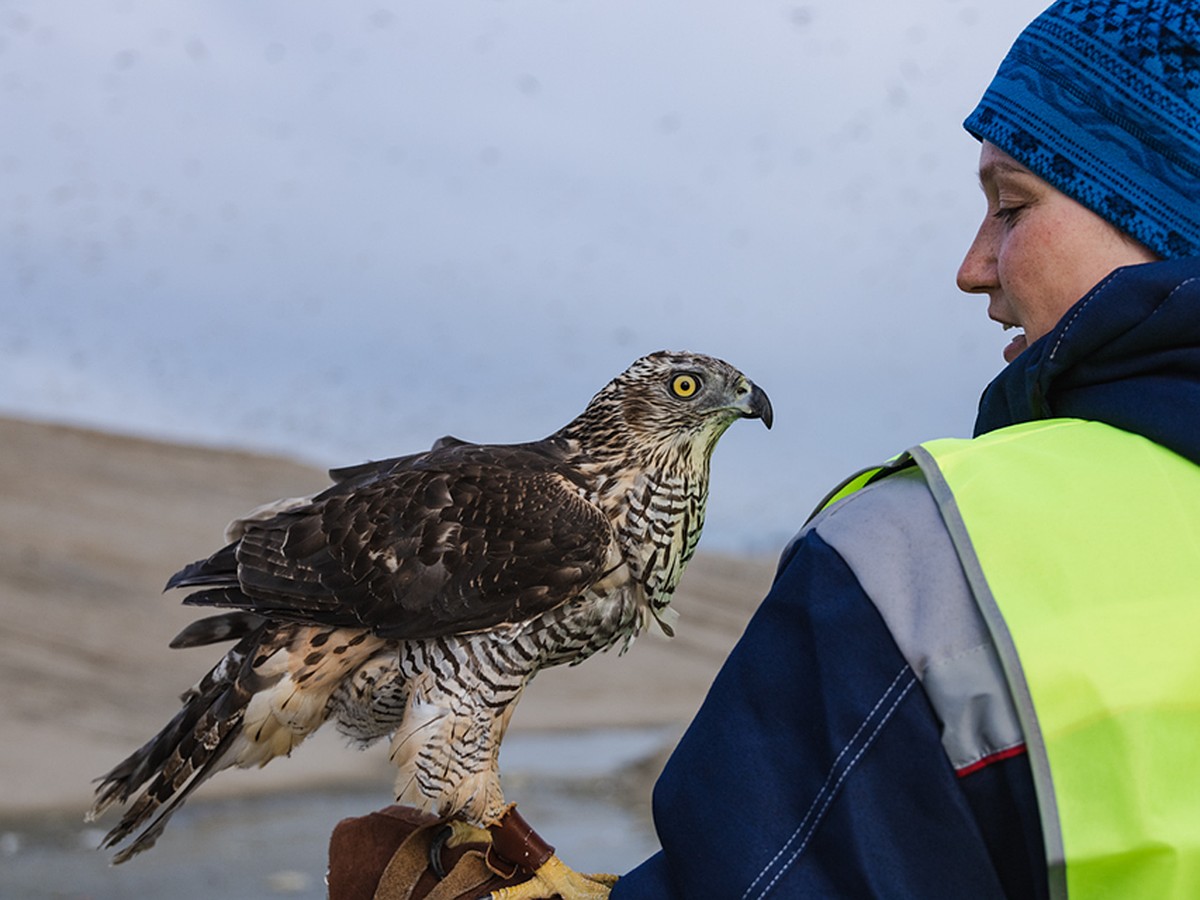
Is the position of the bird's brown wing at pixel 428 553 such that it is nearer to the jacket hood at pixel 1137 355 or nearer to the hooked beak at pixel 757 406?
the hooked beak at pixel 757 406

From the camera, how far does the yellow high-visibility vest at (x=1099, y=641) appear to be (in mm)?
1098

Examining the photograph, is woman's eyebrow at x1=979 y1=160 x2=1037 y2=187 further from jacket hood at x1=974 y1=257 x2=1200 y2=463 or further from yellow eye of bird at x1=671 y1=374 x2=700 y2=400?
yellow eye of bird at x1=671 y1=374 x2=700 y2=400

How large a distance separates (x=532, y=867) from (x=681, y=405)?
3.72 feet

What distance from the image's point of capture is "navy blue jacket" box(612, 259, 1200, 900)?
1143 millimetres

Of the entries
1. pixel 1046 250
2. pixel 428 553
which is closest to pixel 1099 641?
pixel 1046 250

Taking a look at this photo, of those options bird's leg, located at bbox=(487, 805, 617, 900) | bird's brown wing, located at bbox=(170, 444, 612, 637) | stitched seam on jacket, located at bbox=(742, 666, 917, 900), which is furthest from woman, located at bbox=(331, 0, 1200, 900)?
bird's brown wing, located at bbox=(170, 444, 612, 637)

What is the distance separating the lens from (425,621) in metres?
2.76

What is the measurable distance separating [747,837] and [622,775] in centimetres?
815

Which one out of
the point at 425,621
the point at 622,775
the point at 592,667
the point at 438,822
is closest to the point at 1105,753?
the point at 438,822

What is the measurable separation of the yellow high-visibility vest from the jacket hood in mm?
52

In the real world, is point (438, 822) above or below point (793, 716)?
below

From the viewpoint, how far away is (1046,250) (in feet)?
4.87

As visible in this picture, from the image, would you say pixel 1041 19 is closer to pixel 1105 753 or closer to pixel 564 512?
pixel 1105 753

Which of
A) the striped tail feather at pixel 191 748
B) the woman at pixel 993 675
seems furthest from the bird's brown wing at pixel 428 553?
the woman at pixel 993 675
